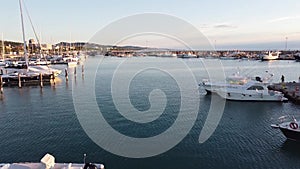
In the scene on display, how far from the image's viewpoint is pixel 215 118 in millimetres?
22156

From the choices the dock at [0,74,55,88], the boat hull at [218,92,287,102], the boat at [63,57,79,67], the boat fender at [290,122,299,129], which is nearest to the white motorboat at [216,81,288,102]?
the boat hull at [218,92,287,102]

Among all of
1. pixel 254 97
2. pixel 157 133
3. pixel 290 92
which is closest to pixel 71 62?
pixel 254 97

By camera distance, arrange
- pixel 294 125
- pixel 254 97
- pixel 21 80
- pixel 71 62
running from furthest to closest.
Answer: pixel 71 62
pixel 21 80
pixel 254 97
pixel 294 125

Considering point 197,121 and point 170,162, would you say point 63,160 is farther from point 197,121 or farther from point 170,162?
point 197,121

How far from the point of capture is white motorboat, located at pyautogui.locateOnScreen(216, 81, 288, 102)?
28047 millimetres

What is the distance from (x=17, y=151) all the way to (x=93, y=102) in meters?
13.4

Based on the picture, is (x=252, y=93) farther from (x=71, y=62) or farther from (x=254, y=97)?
(x=71, y=62)

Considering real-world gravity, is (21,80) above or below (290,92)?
below

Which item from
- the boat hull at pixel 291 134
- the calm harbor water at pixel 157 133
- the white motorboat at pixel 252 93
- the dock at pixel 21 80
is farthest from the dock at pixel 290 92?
the dock at pixel 21 80

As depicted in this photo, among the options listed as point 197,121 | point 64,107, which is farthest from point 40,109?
point 197,121

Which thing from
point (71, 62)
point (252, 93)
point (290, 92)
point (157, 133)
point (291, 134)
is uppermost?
point (71, 62)

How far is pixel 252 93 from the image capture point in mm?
28359

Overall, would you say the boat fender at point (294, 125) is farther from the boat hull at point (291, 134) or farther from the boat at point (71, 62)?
the boat at point (71, 62)

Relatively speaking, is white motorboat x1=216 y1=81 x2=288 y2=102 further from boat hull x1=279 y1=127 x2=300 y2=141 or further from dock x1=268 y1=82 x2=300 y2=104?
boat hull x1=279 y1=127 x2=300 y2=141
